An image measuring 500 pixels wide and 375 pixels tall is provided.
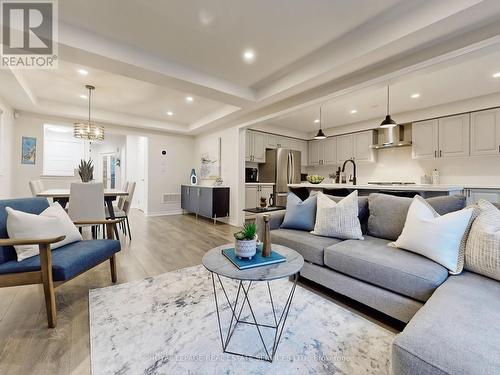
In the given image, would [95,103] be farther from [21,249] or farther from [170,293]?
[170,293]

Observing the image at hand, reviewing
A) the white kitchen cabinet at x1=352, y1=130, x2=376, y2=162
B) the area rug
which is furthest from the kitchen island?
the white kitchen cabinet at x1=352, y1=130, x2=376, y2=162

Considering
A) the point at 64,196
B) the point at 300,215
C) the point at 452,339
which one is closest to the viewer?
the point at 452,339

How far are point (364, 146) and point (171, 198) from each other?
532 cm

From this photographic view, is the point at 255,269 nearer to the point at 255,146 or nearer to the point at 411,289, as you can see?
the point at 411,289

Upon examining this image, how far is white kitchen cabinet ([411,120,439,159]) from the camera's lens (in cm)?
452

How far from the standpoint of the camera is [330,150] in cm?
649

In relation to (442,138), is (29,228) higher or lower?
lower

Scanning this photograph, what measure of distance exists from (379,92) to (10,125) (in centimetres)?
666

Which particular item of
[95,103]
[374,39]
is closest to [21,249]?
[374,39]

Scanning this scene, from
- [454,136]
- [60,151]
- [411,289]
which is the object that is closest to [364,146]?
[454,136]

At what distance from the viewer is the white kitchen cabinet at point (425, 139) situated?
14.8 ft

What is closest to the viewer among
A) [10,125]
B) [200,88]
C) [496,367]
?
[496,367]

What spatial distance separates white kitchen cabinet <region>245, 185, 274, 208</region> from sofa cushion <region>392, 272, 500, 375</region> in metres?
4.31

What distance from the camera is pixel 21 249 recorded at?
5.68ft
